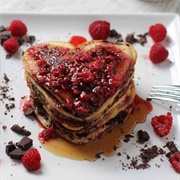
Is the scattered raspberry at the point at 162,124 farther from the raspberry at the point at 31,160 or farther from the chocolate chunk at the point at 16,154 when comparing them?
the chocolate chunk at the point at 16,154

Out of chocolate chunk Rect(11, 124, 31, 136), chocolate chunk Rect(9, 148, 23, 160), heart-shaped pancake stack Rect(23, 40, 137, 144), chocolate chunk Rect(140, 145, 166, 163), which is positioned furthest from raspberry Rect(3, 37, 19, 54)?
chocolate chunk Rect(140, 145, 166, 163)

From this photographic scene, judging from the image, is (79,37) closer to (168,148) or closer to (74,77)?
(74,77)

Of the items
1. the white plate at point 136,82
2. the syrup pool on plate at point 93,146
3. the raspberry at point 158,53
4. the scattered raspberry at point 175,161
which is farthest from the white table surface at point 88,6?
the scattered raspberry at point 175,161

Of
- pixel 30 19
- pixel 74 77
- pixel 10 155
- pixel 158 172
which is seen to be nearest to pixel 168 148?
pixel 158 172

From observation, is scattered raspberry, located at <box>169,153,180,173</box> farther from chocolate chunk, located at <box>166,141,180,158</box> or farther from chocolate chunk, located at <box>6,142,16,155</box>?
chocolate chunk, located at <box>6,142,16,155</box>

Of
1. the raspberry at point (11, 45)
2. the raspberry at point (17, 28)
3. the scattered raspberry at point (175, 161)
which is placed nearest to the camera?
the scattered raspberry at point (175, 161)
